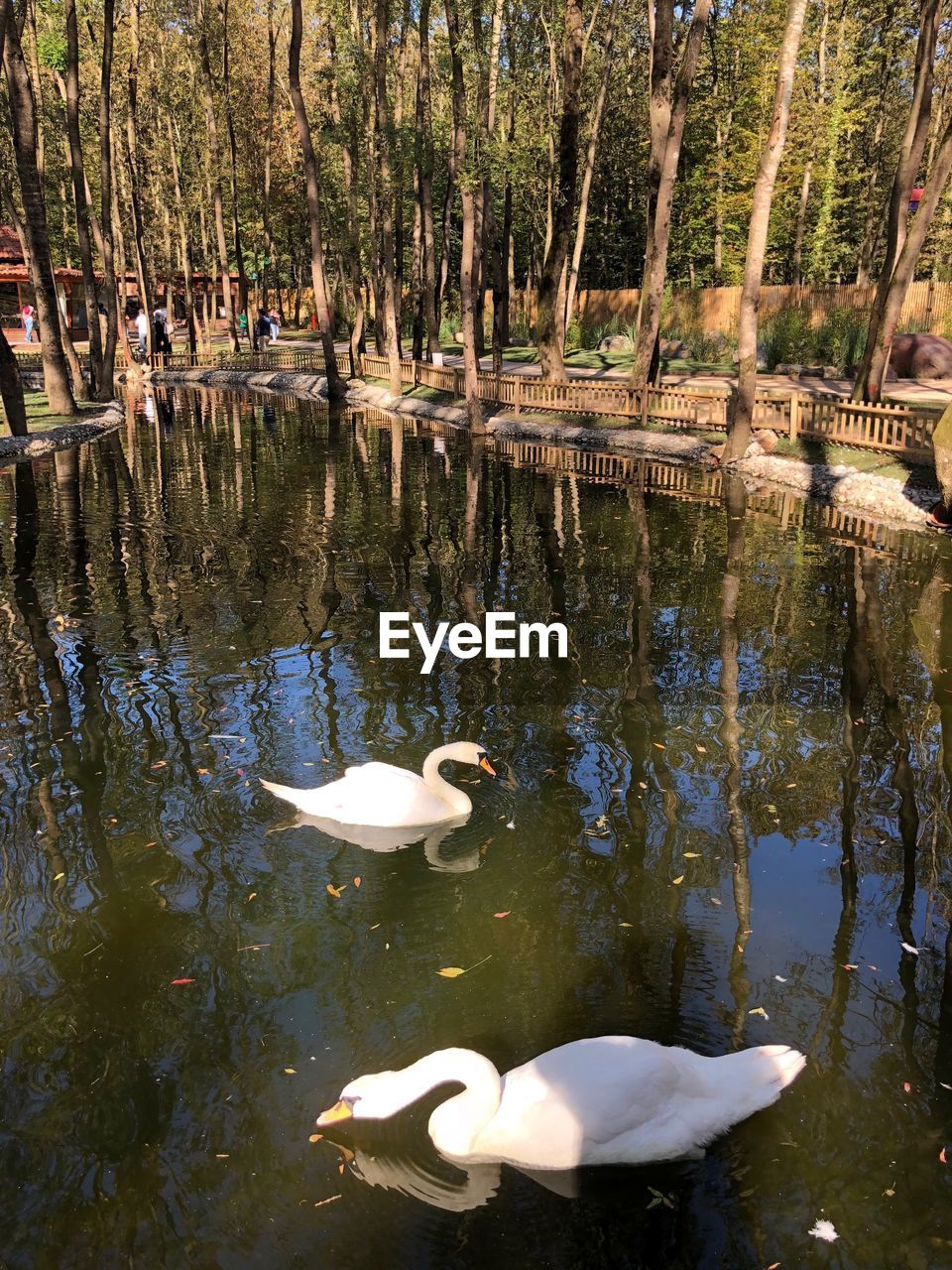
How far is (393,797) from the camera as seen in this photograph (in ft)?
21.9

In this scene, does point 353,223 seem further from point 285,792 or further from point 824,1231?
point 824,1231

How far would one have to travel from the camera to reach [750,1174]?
4.17 metres

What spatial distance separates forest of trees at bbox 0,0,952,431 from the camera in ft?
76.1

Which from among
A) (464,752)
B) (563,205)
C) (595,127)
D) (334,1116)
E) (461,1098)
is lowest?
(334,1116)

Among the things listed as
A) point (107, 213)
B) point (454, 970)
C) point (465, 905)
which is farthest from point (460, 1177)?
point (107, 213)

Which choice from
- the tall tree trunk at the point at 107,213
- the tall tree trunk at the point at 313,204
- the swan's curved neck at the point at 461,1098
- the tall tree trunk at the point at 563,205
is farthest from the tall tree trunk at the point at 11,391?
the swan's curved neck at the point at 461,1098

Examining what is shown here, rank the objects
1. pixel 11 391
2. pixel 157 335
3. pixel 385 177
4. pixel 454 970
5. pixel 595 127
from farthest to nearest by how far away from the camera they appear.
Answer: pixel 157 335 → pixel 595 127 → pixel 385 177 → pixel 11 391 → pixel 454 970

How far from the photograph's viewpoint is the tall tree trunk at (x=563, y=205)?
23.9m

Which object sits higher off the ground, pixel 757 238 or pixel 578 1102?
pixel 757 238

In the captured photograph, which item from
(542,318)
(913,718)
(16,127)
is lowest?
(913,718)

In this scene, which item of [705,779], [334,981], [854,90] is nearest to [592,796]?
[705,779]

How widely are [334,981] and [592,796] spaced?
251 cm

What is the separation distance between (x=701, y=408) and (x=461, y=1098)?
20821 millimetres

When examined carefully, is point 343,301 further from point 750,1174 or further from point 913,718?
point 750,1174
